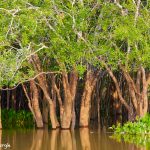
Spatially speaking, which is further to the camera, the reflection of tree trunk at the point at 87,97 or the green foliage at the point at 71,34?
the reflection of tree trunk at the point at 87,97

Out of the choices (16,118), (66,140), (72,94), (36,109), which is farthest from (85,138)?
(16,118)

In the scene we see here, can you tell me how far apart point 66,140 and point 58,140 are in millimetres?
240

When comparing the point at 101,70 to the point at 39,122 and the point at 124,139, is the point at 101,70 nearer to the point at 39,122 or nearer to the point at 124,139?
the point at 39,122

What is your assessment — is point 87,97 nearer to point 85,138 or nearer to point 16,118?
point 85,138

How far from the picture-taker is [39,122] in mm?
22141

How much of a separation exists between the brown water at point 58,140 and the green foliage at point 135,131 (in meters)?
0.43

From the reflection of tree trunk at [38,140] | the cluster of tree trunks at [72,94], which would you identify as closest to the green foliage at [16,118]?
the cluster of tree trunks at [72,94]

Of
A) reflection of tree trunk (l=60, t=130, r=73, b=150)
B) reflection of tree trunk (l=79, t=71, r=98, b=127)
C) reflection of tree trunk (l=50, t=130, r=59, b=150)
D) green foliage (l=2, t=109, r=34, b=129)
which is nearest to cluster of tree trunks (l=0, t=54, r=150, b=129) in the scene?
reflection of tree trunk (l=79, t=71, r=98, b=127)

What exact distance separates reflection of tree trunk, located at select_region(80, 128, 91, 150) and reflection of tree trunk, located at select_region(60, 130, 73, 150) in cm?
37

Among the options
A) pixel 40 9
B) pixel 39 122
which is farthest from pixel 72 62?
pixel 39 122

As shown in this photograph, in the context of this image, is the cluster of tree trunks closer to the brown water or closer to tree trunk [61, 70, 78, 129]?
tree trunk [61, 70, 78, 129]

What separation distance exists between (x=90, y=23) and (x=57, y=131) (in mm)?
3947

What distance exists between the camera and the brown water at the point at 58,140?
16125 millimetres

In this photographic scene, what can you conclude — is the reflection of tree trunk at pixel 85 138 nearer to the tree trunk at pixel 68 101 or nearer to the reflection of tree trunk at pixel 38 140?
the tree trunk at pixel 68 101
